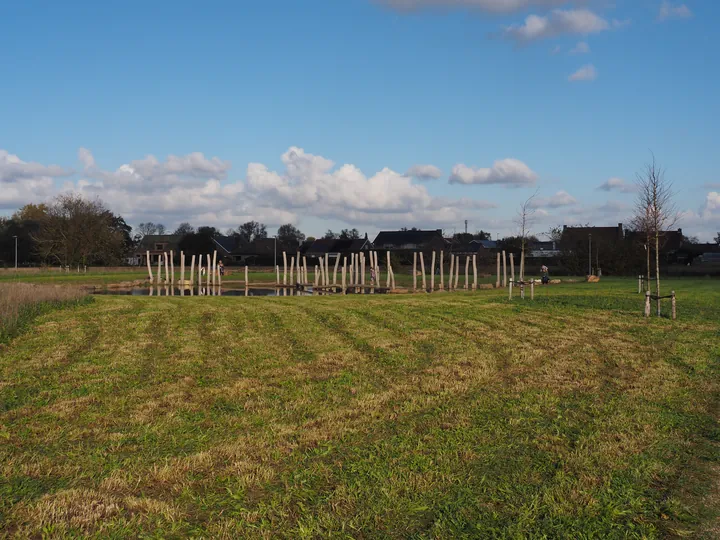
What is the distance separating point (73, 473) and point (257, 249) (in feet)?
331

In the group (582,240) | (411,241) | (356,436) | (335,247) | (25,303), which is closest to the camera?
(356,436)

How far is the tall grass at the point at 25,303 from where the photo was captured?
14.1 meters

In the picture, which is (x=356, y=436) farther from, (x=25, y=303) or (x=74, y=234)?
(x=74, y=234)

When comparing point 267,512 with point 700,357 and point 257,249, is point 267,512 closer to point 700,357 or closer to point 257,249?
point 700,357

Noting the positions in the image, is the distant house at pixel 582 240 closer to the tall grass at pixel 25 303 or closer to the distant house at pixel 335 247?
the distant house at pixel 335 247

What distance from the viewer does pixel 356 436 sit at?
666 centimetres

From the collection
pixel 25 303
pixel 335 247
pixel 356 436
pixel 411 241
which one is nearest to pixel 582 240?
pixel 411 241

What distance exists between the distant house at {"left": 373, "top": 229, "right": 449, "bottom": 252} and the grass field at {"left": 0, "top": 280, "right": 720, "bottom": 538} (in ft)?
275

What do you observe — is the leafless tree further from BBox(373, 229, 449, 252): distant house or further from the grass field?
the grass field

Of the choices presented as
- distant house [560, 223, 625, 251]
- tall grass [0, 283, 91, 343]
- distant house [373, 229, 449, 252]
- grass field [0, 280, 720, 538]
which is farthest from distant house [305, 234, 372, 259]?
grass field [0, 280, 720, 538]

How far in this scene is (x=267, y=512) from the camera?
4.75 m

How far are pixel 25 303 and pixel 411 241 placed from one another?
8447 centimetres

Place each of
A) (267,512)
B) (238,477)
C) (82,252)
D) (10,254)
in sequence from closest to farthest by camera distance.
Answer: (267,512)
(238,477)
(82,252)
(10,254)

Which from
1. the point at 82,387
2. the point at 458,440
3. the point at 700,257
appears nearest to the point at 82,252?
the point at 82,387
